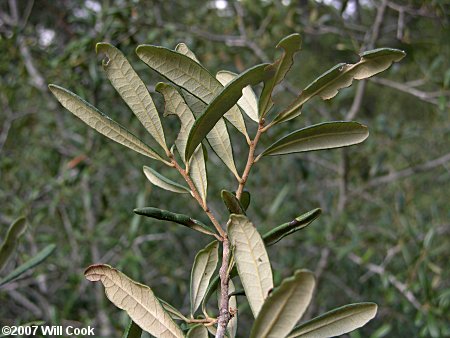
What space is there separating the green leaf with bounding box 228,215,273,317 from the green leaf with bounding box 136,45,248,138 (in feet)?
0.33

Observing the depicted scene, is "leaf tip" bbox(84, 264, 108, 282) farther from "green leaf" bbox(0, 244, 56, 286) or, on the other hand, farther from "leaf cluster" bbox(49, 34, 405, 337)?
"green leaf" bbox(0, 244, 56, 286)

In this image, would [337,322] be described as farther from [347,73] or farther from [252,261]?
[347,73]

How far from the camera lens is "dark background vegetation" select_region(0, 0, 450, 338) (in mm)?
1330

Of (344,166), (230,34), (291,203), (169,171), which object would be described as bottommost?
(291,203)

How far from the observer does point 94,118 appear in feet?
1.48

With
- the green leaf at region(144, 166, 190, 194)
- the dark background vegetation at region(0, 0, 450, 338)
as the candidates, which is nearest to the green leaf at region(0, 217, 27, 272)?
the green leaf at region(144, 166, 190, 194)

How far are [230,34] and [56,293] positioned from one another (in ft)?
3.51

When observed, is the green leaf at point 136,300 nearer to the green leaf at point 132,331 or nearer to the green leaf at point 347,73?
the green leaf at point 132,331

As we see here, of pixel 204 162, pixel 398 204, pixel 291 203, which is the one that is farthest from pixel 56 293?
pixel 204 162

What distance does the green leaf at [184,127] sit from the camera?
0.48 meters

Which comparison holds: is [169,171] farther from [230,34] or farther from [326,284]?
[326,284]

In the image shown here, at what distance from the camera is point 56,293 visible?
1677 millimetres

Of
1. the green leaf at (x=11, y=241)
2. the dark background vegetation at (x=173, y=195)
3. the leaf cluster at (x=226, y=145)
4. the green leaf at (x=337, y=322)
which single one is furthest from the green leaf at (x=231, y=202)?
the dark background vegetation at (x=173, y=195)

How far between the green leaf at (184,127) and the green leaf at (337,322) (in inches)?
5.7
